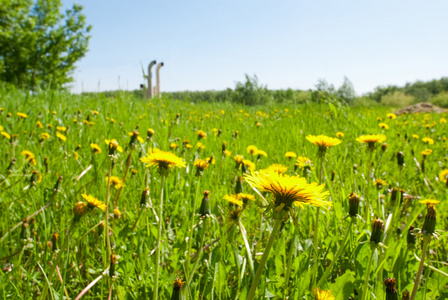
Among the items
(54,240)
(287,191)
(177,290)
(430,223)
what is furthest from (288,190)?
(54,240)

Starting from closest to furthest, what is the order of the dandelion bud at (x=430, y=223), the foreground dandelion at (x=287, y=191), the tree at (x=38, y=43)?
the foreground dandelion at (x=287, y=191) < the dandelion bud at (x=430, y=223) < the tree at (x=38, y=43)

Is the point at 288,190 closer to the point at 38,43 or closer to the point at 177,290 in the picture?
the point at 177,290

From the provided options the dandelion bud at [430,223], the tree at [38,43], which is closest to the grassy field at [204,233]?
the dandelion bud at [430,223]

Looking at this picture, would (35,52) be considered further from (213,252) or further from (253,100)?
(213,252)

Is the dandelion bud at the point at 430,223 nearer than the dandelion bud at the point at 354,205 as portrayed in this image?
Yes

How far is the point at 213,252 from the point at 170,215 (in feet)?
1.75

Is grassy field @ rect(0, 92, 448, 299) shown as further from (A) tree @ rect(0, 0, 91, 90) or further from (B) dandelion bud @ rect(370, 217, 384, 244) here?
(A) tree @ rect(0, 0, 91, 90)

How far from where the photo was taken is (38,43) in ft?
75.6

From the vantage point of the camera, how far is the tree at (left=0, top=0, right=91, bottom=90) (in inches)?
793

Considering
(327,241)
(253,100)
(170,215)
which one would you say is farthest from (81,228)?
(253,100)

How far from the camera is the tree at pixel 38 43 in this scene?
2015cm

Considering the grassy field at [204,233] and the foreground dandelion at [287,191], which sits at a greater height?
the foreground dandelion at [287,191]

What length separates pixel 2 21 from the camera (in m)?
19.4

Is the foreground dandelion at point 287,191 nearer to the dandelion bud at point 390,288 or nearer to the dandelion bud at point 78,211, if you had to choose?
the dandelion bud at point 390,288
